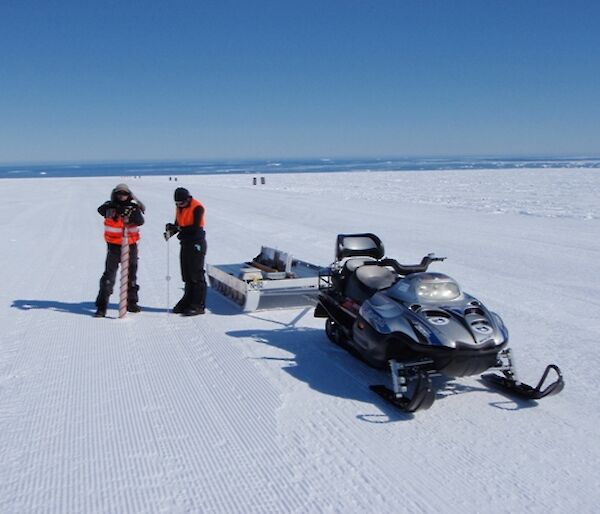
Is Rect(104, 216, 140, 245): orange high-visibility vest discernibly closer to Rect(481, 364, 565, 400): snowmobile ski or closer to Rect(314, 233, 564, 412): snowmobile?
Rect(314, 233, 564, 412): snowmobile

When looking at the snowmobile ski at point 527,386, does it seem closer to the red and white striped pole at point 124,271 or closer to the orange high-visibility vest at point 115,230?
the red and white striped pole at point 124,271

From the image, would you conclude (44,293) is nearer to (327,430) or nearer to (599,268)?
(327,430)

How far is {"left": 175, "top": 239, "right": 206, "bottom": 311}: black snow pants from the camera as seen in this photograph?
6.89m

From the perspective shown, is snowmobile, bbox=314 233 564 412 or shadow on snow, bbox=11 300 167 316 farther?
shadow on snow, bbox=11 300 167 316

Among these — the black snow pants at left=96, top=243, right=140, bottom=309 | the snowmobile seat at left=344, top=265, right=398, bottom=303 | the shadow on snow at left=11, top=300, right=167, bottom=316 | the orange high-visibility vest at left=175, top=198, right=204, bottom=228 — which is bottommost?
the shadow on snow at left=11, top=300, right=167, bottom=316

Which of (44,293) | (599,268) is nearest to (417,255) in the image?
(599,268)

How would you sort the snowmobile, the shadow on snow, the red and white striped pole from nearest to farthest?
Answer: the snowmobile
the red and white striped pole
the shadow on snow

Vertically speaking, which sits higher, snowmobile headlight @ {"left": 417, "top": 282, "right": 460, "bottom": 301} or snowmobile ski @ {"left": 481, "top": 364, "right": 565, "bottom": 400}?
snowmobile headlight @ {"left": 417, "top": 282, "right": 460, "bottom": 301}

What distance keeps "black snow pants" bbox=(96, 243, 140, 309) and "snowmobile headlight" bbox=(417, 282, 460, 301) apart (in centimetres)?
378

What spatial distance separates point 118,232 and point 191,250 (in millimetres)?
876

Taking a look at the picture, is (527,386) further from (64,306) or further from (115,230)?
(64,306)

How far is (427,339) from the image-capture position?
4184 mm

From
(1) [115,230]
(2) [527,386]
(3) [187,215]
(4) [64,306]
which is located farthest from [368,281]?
(4) [64,306]

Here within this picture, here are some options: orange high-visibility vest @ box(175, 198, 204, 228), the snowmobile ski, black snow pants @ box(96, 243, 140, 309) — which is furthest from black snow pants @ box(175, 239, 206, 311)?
the snowmobile ski
